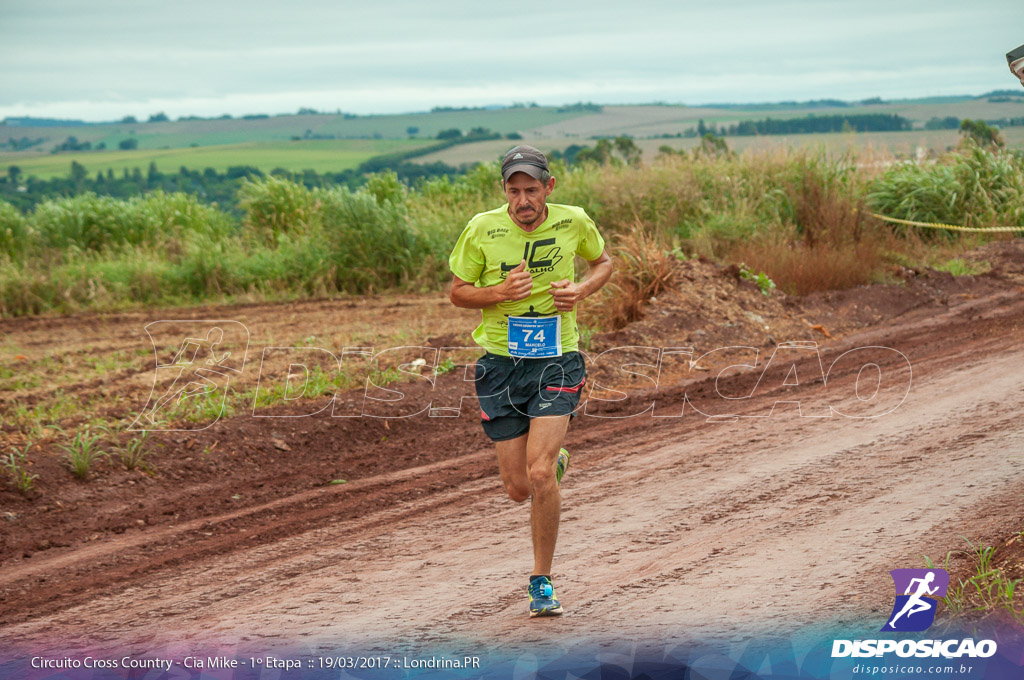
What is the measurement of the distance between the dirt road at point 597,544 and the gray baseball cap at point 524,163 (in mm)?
2291

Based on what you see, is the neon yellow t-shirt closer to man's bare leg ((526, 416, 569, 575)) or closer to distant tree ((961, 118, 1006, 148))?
man's bare leg ((526, 416, 569, 575))

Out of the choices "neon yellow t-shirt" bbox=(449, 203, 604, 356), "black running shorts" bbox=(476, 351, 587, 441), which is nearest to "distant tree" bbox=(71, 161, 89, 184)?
"neon yellow t-shirt" bbox=(449, 203, 604, 356)

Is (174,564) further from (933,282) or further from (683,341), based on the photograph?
(933,282)

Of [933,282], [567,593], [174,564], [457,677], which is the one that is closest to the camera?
[457,677]

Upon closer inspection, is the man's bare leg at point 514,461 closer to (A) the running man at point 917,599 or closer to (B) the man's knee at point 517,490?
(B) the man's knee at point 517,490

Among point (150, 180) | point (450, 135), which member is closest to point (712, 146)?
point (150, 180)

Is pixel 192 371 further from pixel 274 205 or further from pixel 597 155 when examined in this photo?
pixel 597 155

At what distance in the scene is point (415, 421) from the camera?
9.05 m

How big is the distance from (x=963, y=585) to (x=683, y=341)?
258 inches

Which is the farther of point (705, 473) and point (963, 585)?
point (705, 473)

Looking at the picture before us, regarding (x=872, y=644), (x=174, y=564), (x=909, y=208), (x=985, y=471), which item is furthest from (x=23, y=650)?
(x=909, y=208)

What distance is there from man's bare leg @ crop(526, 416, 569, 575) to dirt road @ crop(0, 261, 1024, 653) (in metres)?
0.37

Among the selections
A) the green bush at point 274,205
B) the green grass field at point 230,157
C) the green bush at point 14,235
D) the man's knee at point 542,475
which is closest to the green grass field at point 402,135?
the green grass field at point 230,157

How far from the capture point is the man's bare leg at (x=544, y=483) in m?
4.95
